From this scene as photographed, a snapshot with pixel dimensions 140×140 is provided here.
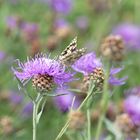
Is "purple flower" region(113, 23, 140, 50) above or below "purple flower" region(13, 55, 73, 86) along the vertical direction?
above

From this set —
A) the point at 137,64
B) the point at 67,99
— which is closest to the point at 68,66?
the point at 67,99

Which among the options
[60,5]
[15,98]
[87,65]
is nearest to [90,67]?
[87,65]

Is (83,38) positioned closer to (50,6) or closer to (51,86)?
(50,6)

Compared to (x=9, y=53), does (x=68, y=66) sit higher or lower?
lower

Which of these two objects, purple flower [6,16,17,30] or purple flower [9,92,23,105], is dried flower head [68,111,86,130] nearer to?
purple flower [9,92,23,105]

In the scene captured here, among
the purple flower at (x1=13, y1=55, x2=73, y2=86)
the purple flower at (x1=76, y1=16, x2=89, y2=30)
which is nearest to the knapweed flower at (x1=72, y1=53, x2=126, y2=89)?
the purple flower at (x1=13, y1=55, x2=73, y2=86)

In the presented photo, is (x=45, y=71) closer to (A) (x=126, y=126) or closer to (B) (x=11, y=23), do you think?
(A) (x=126, y=126)
